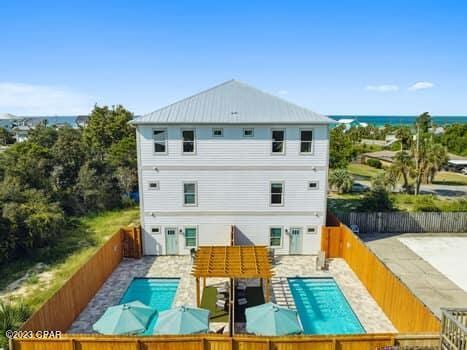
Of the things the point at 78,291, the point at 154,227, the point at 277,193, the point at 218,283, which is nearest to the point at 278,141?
the point at 277,193

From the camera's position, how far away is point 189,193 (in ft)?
56.2

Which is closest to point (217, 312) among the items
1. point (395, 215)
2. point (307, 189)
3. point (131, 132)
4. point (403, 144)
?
point (307, 189)

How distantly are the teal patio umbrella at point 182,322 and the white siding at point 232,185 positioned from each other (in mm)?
7827

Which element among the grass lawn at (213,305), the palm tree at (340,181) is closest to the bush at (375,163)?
the palm tree at (340,181)

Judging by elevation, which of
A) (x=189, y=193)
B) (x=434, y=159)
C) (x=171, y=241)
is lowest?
(x=171, y=241)

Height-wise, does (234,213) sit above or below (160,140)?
below

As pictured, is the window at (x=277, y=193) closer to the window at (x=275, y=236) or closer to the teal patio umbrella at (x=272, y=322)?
the window at (x=275, y=236)

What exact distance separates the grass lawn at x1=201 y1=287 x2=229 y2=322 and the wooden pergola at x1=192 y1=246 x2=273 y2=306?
0.35 meters

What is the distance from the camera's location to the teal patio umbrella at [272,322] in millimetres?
9273

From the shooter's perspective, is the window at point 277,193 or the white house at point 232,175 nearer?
the white house at point 232,175

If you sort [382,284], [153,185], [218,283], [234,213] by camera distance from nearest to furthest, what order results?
[382,284] < [218,283] < [153,185] < [234,213]

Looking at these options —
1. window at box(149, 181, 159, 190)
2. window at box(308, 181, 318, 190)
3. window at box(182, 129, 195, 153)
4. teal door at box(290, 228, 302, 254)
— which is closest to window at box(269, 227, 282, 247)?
teal door at box(290, 228, 302, 254)

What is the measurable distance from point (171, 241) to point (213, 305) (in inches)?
234

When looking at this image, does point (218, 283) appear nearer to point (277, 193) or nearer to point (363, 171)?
point (277, 193)
